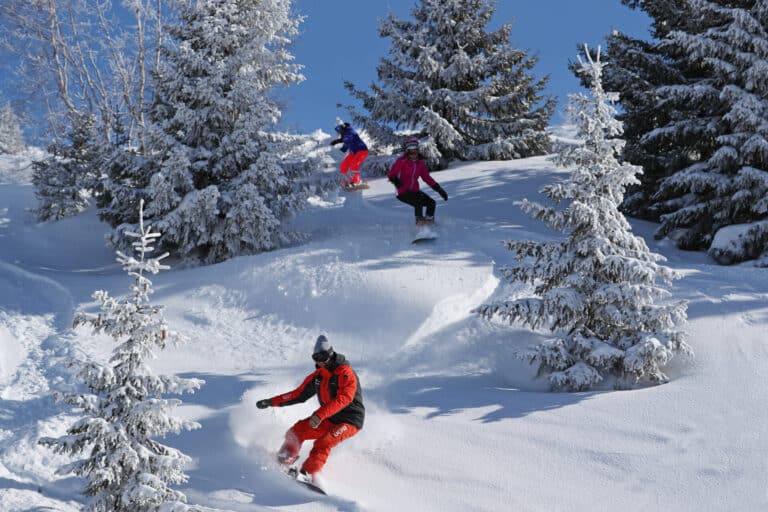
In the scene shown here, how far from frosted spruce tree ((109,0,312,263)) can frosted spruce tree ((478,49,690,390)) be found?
22.2 feet

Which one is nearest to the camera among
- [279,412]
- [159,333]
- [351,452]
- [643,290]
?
[159,333]

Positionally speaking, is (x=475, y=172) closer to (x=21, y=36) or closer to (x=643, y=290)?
(x=643, y=290)

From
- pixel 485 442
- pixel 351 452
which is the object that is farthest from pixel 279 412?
pixel 485 442

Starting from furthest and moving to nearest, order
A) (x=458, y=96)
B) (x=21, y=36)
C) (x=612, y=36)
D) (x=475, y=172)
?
1. (x=21, y=36)
2. (x=458, y=96)
3. (x=475, y=172)
4. (x=612, y=36)

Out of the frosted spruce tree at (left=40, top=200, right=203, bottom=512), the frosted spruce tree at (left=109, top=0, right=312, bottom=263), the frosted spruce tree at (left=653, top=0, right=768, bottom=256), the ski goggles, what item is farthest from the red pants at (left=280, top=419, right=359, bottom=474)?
the frosted spruce tree at (left=653, top=0, right=768, bottom=256)

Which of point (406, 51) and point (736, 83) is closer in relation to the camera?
point (736, 83)

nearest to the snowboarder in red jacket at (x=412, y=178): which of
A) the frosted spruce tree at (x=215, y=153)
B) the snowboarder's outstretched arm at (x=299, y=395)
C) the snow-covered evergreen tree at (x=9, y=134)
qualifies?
the frosted spruce tree at (x=215, y=153)

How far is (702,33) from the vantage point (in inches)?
576

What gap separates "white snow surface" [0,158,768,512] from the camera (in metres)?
6.14

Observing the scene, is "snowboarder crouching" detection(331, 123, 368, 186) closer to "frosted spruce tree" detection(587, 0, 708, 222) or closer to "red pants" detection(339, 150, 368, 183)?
"red pants" detection(339, 150, 368, 183)

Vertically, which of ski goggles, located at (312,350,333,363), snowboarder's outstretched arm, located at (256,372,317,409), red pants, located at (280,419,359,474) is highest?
ski goggles, located at (312,350,333,363)

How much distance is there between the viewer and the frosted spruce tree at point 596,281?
8211 mm

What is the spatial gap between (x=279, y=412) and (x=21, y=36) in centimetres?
2418

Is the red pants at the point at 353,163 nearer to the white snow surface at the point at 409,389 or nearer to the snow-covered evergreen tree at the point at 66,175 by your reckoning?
the white snow surface at the point at 409,389
